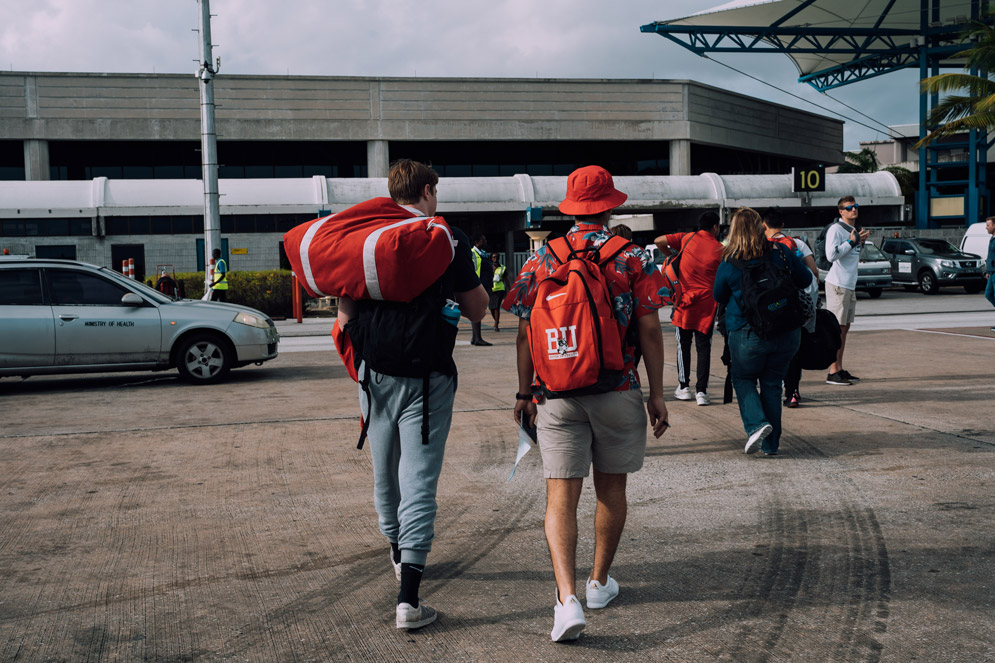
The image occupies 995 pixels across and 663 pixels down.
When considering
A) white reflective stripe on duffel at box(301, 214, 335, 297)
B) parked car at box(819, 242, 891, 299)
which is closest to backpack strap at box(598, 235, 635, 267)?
white reflective stripe on duffel at box(301, 214, 335, 297)

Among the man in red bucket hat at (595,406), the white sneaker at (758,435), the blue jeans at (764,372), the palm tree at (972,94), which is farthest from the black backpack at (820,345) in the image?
the palm tree at (972,94)

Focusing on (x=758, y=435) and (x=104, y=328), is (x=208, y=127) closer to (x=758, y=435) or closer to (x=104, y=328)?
(x=104, y=328)

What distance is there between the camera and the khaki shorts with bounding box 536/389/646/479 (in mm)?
3719

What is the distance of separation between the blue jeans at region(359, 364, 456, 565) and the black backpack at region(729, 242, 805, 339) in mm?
3296

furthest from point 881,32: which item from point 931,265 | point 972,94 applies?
point 931,265

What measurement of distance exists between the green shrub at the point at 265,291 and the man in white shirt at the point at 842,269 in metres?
16.8

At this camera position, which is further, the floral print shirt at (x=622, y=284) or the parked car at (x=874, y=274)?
the parked car at (x=874, y=274)

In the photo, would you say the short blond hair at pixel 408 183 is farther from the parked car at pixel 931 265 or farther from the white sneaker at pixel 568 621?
the parked car at pixel 931 265

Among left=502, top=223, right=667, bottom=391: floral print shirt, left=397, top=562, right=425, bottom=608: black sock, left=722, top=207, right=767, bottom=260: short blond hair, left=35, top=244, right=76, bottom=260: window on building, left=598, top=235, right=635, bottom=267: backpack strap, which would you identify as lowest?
left=397, top=562, right=425, bottom=608: black sock

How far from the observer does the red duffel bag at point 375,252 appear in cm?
367

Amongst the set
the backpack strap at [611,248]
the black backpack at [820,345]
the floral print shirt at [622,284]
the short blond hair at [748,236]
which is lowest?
the black backpack at [820,345]

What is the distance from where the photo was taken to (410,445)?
3.84 metres

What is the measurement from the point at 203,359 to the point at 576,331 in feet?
27.7

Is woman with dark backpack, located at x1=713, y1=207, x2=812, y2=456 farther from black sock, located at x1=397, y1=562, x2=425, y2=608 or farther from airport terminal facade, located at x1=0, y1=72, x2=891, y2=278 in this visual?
airport terminal facade, located at x1=0, y1=72, x2=891, y2=278
